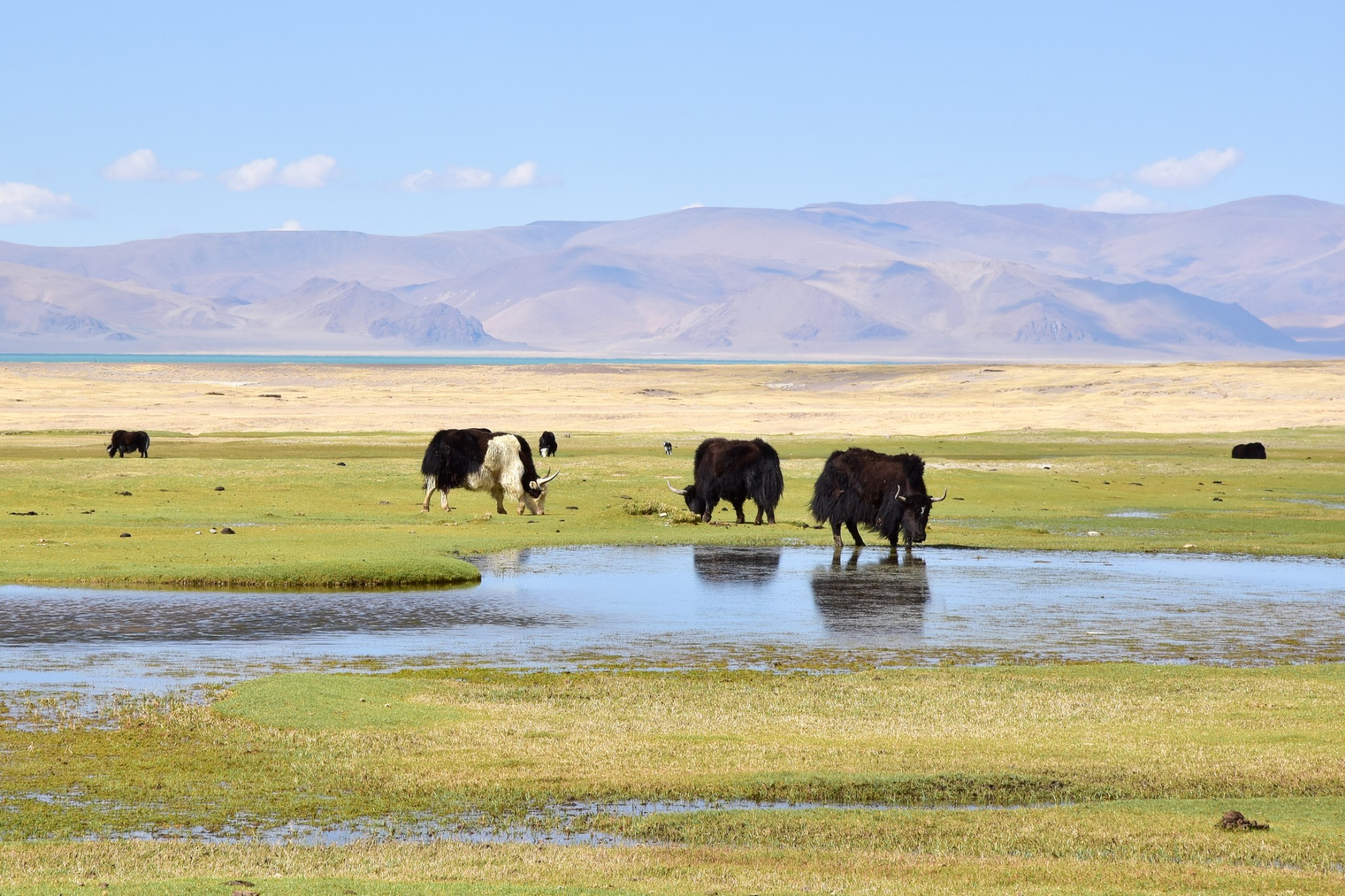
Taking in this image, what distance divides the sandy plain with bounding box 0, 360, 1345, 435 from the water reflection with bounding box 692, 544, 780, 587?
47031 millimetres

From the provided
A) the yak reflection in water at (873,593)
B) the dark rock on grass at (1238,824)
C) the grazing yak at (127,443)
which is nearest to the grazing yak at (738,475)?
the yak reflection in water at (873,593)

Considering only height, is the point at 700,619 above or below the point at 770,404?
below

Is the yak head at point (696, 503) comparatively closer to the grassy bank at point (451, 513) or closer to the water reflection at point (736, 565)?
the grassy bank at point (451, 513)

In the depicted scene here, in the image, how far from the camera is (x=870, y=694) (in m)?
15.6

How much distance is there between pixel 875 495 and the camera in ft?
94.3

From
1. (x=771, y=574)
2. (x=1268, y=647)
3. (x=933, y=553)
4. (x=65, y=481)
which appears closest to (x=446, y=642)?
(x=771, y=574)

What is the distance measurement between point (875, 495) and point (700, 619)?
8417 mm

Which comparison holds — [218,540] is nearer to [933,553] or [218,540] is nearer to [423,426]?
[933,553]

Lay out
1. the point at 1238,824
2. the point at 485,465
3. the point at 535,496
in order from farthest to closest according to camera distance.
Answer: the point at 535,496
the point at 485,465
the point at 1238,824

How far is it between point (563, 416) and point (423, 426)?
41.9 feet

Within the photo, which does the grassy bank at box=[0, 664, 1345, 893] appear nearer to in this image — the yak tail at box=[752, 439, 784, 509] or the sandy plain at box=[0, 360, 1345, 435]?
the yak tail at box=[752, 439, 784, 509]

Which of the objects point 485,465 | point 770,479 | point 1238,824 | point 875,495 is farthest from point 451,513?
point 1238,824

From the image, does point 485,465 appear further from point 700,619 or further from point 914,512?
point 700,619

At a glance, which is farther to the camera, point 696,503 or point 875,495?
point 696,503
